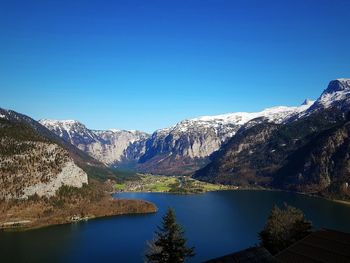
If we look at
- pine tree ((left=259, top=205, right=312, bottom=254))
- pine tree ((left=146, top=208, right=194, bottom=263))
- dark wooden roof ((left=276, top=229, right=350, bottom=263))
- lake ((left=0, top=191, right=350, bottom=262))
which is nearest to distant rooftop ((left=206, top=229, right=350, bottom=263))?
dark wooden roof ((left=276, top=229, right=350, bottom=263))

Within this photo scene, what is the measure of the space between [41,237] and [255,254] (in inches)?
6596

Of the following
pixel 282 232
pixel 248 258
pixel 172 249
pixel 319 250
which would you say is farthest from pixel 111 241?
pixel 248 258

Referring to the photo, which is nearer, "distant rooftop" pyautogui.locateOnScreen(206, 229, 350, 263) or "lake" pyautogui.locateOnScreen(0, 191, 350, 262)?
"distant rooftop" pyautogui.locateOnScreen(206, 229, 350, 263)

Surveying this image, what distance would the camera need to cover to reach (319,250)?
Answer: 2515 inches

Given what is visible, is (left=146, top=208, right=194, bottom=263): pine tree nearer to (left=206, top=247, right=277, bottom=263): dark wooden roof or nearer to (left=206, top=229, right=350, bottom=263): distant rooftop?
(left=206, top=229, right=350, bottom=263): distant rooftop

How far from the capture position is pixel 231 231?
17712 cm

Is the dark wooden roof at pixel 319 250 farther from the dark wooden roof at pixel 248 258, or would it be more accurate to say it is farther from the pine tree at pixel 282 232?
the dark wooden roof at pixel 248 258

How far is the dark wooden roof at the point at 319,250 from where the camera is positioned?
59.4 metres

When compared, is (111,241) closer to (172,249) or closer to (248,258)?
(172,249)

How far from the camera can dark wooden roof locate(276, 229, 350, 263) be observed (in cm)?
5944

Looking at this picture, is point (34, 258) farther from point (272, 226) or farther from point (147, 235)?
point (272, 226)

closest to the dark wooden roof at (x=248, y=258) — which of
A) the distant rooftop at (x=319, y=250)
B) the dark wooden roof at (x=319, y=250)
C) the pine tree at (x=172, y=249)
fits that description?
the distant rooftop at (x=319, y=250)

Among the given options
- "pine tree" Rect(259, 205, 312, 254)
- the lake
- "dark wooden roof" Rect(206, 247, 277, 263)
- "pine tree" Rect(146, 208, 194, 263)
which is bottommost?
the lake

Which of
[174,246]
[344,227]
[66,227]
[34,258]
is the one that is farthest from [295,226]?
[66,227]
